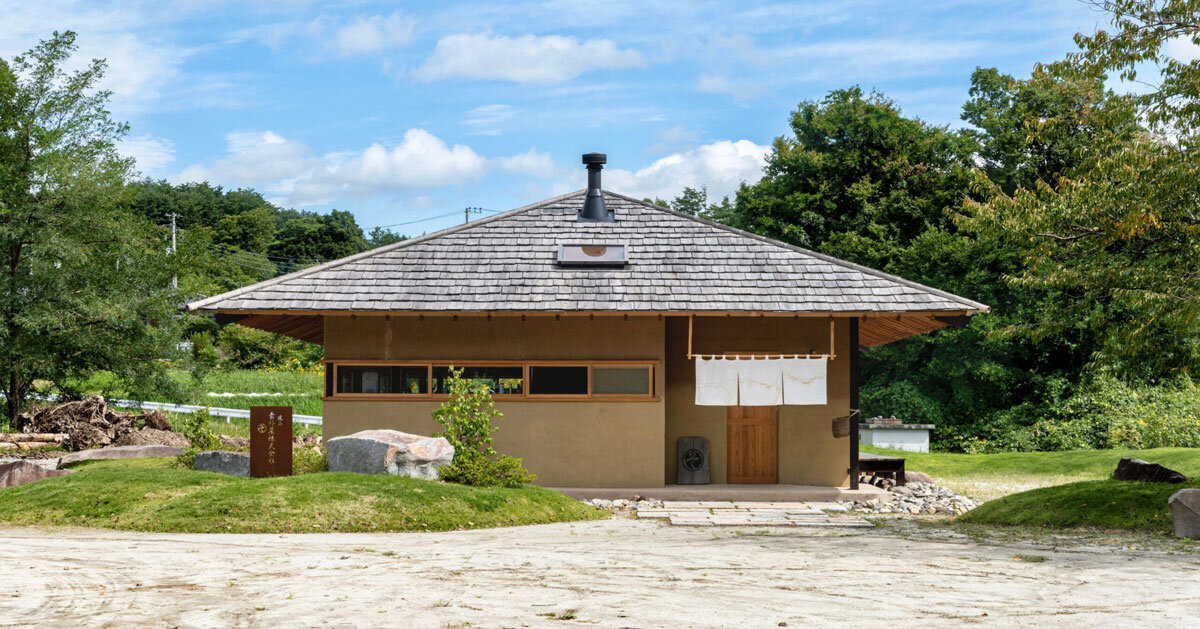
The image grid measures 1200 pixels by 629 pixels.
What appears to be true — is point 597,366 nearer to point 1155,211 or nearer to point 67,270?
point 1155,211

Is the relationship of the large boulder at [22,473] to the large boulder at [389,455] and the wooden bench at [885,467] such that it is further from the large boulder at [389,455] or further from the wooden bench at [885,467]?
the wooden bench at [885,467]

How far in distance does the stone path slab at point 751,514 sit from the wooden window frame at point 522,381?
1961mm

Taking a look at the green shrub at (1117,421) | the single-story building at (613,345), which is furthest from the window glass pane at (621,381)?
the green shrub at (1117,421)

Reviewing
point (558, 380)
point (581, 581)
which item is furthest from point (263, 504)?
point (558, 380)

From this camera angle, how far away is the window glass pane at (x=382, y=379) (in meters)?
16.9

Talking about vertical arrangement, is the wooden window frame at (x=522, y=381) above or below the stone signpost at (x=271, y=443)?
above

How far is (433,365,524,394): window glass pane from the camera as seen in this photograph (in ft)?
55.5

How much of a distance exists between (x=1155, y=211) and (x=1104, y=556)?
5225 mm

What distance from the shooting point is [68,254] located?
21.1 meters

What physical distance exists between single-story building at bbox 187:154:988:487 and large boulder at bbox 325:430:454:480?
2059 mm

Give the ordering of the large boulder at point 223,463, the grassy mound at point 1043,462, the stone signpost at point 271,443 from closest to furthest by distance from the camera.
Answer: the stone signpost at point 271,443 < the large boulder at point 223,463 < the grassy mound at point 1043,462

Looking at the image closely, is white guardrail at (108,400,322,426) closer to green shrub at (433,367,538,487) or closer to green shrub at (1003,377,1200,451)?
green shrub at (433,367,538,487)

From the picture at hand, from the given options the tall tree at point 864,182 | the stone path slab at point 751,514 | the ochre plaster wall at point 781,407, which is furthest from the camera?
the tall tree at point 864,182

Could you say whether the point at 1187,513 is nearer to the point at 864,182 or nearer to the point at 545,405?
the point at 545,405
